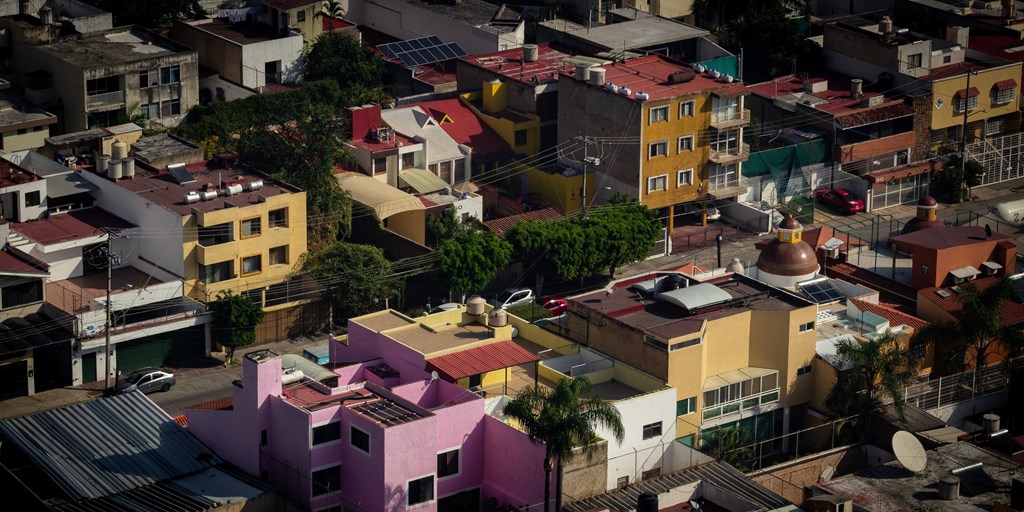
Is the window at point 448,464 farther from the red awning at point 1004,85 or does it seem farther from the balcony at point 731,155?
the red awning at point 1004,85

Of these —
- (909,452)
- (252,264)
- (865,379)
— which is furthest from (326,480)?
(865,379)

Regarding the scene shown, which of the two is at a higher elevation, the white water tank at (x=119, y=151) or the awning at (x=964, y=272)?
→ the white water tank at (x=119, y=151)

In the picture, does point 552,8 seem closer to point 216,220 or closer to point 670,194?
point 670,194

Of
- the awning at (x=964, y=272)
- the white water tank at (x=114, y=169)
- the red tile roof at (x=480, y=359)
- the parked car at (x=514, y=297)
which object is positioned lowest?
the parked car at (x=514, y=297)

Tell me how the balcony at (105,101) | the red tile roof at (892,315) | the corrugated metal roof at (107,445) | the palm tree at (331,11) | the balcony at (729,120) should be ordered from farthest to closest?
the palm tree at (331,11) < the balcony at (105,101) < the balcony at (729,120) < the red tile roof at (892,315) < the corrugated metal roof at (107,445)

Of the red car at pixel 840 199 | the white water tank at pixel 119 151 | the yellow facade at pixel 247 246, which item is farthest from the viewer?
the red car at pixel 840 199

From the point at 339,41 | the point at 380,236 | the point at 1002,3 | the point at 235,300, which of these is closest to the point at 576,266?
the point at 380,236

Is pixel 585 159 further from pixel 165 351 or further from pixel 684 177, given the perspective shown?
pixel 165 351

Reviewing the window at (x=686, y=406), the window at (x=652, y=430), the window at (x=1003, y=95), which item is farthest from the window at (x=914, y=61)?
the window at (x=652, y=430)
